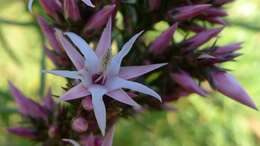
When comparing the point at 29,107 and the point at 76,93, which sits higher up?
the point at 76,93

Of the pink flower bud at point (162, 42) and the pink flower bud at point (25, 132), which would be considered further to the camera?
the pink flower bud at point (25, 132)

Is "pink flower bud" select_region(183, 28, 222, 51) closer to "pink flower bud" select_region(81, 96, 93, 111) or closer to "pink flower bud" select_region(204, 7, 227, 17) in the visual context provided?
"pink flower bud" select_region(204, 7, 227, 17)

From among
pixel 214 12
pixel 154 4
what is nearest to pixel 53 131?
pixel 154 4

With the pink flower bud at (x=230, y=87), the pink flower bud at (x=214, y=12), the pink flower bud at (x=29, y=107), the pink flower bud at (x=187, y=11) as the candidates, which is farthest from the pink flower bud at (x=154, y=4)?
the pink flower bud at (x=29, y=107)

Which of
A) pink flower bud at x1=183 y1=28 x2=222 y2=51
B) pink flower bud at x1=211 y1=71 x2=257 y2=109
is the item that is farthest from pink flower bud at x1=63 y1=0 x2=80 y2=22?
pink flower bud at x1=211 y1=71 x2=257 y2=109

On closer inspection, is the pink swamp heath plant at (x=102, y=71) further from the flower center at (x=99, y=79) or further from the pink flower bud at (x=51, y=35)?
the pink flower bud at (x=51, y=35)

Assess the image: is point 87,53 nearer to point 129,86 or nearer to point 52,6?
point 129,86
